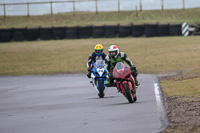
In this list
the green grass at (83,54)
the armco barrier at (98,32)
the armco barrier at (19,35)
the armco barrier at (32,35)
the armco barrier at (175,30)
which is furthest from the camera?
the armco barrier at (32,35)

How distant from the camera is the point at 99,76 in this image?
15.6 meters

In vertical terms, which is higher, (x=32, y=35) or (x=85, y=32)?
(x=85, y=32)

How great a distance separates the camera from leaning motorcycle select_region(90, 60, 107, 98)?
50.3ft

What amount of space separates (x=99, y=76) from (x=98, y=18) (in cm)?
4457

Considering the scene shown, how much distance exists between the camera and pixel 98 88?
15.4 meters

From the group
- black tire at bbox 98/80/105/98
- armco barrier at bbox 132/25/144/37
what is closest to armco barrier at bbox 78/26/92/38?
armco barrier at bbox 132/25/144/37

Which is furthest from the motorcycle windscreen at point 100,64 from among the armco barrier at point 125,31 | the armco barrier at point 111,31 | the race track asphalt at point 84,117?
the armco barrier at point 111,31

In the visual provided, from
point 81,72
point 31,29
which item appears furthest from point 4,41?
point 81,72

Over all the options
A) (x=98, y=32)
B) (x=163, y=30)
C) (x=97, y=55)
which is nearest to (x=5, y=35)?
(x=98, y=32)

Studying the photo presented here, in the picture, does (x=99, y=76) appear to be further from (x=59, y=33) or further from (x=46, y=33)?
(x=46, y=33)

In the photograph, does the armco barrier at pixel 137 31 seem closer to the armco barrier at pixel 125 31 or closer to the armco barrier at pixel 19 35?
the armco barrier at pixel 125 31

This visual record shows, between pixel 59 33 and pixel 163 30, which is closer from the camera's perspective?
pixel 163 30

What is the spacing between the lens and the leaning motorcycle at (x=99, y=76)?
50.3ft

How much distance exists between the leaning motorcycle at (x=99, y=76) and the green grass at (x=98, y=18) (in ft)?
130
